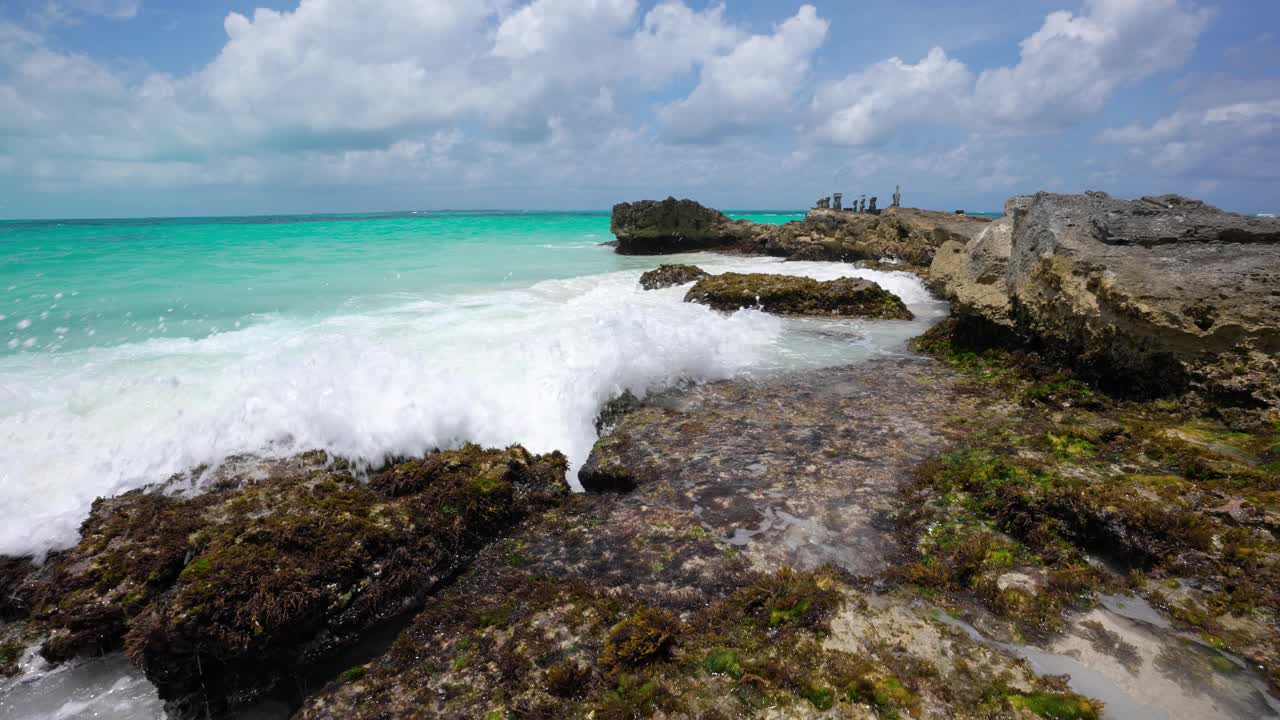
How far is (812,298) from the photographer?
467 inches

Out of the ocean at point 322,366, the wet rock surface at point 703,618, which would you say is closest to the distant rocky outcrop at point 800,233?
the ocean at point 322,366

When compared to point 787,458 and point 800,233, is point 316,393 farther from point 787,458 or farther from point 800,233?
point 800,233

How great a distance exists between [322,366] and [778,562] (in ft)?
19.2

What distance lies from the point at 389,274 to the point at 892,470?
63.3 ft

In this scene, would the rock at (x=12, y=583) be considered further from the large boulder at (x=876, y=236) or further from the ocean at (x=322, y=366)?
the large boulder at (x=876, y=236)

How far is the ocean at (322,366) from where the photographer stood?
5176 mm

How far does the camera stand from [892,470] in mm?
4648

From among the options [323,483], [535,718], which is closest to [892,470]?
[535,718]

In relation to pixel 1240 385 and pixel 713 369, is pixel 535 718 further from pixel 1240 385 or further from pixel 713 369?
pixel 1240 385

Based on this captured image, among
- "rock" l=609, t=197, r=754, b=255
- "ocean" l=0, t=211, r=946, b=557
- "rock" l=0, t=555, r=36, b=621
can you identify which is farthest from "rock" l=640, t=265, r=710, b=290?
"rock" l=609, t=197, r=754, b=255

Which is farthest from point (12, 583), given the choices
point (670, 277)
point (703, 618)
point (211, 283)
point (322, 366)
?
point (211, 283)

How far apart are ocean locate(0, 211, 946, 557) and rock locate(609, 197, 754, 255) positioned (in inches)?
628

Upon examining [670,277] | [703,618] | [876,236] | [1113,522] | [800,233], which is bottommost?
[703,618]

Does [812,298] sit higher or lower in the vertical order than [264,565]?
higher
